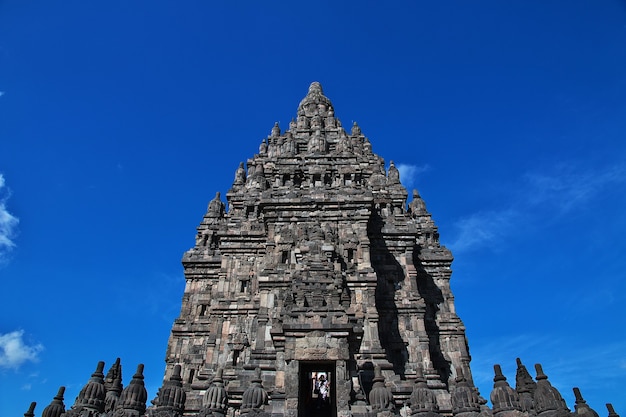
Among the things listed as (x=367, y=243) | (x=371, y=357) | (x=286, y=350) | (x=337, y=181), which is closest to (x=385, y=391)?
(x=286, y=350)

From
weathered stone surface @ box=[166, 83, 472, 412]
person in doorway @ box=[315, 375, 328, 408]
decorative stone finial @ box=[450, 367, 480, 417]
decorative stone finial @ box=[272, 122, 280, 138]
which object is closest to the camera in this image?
decorative stone finial @ box=[450, 367, 480, 417]

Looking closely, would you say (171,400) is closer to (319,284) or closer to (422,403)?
(422,403)

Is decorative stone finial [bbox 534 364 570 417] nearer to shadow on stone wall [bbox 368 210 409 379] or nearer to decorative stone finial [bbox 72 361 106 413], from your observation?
shadow on stone wall [bbox 368 210 409 379]

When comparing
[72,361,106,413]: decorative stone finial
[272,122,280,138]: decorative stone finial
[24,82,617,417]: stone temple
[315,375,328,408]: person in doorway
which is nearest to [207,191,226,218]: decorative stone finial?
[24,82,617,417]: stone temple

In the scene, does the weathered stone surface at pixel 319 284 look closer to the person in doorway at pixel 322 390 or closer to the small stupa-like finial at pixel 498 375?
the person in doorway at pixel 322 390

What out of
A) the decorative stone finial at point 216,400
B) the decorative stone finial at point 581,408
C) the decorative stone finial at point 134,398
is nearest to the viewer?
the decorative stone finial at point 581,408

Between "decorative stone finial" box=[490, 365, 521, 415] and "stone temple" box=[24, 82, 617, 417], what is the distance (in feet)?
0.10

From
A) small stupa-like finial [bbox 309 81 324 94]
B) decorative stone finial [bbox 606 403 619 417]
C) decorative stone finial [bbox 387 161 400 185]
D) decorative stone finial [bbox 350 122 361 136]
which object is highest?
small stupa-like finial [bbox 309 81 324 94]

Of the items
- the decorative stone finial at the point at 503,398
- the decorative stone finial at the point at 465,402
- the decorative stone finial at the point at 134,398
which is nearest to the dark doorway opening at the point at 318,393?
the decorative stone finial at the point at 465,402

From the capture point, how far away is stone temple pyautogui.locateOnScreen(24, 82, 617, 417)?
39.9ft

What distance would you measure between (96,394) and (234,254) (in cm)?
1340

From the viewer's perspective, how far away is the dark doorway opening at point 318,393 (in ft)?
43.9

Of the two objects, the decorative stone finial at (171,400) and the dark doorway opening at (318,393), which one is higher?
the dark doorway opening at (318,393)

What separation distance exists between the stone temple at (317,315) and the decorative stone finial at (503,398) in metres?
0.03
